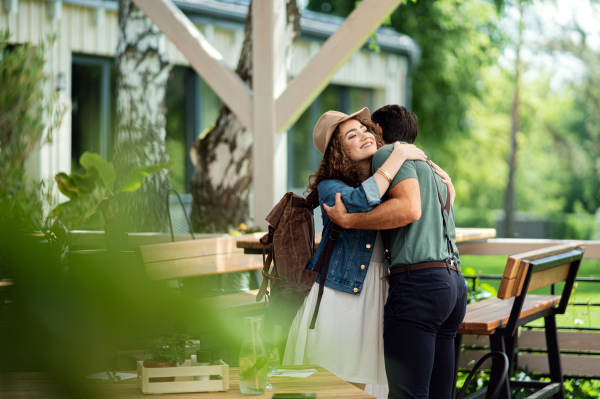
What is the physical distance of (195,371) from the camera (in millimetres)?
1946

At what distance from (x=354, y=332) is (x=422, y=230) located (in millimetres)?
413

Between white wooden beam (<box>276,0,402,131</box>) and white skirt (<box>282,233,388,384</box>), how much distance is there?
1998 millimetres

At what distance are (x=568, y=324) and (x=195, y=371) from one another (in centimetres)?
325

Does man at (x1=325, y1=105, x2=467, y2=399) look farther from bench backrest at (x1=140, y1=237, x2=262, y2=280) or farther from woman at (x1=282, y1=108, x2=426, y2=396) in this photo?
bench backrest at (x1=140, y1=237, x2=262, y2=280)

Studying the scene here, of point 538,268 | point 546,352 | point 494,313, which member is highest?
point 538,268

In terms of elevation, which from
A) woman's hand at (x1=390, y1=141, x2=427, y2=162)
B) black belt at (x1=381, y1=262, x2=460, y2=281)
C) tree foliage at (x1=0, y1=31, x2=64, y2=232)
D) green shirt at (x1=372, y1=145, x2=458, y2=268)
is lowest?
black belt at (x1=381, y1=262, x2=460, y2=281)

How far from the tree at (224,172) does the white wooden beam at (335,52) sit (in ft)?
5.75

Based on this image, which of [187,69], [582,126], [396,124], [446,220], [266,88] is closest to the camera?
[446,220]

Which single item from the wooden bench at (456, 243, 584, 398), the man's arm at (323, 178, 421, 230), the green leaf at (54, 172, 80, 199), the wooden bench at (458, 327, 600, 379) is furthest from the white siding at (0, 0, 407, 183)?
the man's arm at (323, 178, 421, 230)

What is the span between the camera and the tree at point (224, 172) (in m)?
6.33

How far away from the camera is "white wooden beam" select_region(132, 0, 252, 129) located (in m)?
4.67

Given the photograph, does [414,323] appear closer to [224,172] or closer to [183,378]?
[183,378]

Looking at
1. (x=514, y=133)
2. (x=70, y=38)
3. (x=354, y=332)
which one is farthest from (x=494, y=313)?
(x=514, y=133)

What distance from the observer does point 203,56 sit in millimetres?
4672
